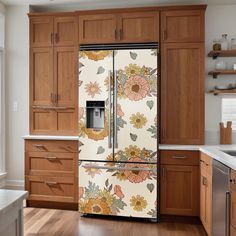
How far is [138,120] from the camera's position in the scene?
128 inches

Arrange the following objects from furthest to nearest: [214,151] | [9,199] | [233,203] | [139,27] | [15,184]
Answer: [15,184]
[139,27]
[214,151]
[233,203]
[9,199]

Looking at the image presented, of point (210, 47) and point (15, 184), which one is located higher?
point (210, 47)

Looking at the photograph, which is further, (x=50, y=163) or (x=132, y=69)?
(x=50, y=163)

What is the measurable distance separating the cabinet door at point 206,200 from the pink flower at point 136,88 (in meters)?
1.13

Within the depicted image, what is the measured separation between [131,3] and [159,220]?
2.90 meters

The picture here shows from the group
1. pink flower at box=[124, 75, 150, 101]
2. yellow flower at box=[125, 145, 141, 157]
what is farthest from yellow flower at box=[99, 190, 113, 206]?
pink flower at box=[124, 75, 150, 101]

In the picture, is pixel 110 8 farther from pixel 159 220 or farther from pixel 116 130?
pixel 159 220

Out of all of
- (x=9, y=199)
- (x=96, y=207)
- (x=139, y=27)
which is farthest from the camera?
(x=139, y=27)

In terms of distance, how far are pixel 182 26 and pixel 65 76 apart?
1657 millimetres

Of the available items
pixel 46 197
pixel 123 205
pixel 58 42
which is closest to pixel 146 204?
pixel 123 205

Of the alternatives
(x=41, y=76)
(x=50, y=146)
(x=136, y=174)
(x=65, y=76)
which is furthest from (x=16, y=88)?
(x=136, y=174)

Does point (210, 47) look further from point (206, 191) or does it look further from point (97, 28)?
point (206, 191)

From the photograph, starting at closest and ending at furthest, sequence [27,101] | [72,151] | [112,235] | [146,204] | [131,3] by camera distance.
A: [112,235], [146,204], [72,151], [131,3], [27,101]

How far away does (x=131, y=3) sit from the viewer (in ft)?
12.4
